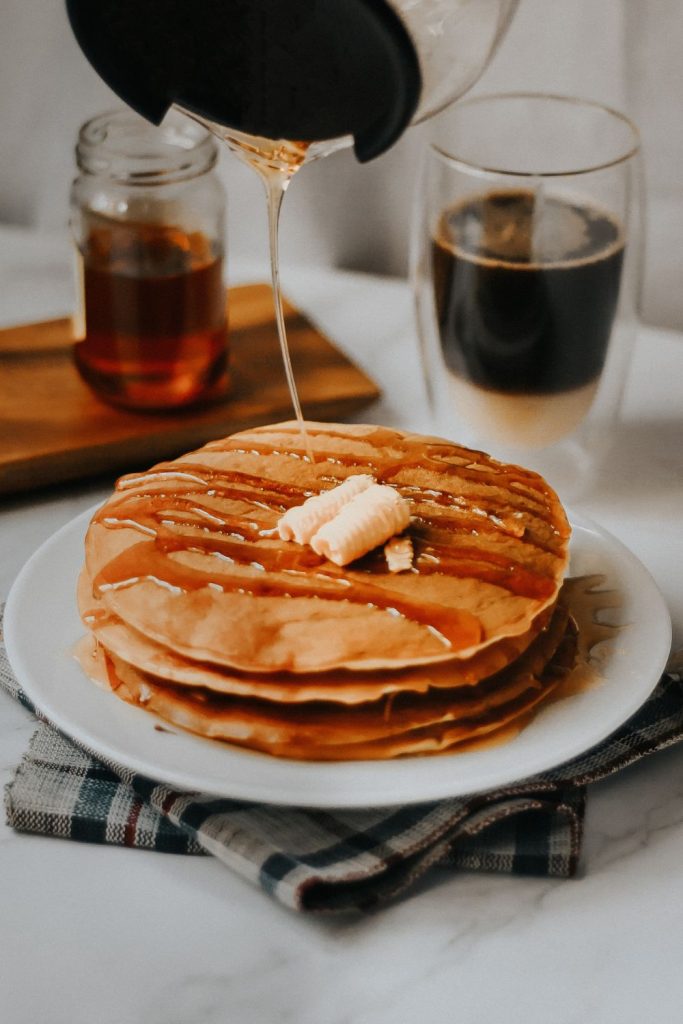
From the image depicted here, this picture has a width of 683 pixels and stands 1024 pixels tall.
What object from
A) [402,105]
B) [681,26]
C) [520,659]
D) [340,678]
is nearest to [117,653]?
[340,678]

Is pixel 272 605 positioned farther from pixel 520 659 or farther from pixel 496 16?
pixel 496 16

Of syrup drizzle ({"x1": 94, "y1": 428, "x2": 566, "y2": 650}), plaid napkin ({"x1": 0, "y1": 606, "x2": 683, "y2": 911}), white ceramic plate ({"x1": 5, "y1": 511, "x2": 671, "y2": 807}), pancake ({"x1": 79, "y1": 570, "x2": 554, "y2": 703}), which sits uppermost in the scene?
syrup drizzle ({"x1": 94, "y1": 428, "x2": 566, "y2": 650})

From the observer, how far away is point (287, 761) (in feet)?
2.89

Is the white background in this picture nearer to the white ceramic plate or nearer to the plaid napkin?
the white ceramic plate

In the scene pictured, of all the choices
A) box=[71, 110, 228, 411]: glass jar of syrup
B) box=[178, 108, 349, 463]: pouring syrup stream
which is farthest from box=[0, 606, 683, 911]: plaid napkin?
box=[71, 110, 228, 411]: glass jar of syrup

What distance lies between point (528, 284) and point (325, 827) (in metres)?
0.66

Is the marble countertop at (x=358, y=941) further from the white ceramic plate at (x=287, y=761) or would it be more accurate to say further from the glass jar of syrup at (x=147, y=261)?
the glass jar of syrup at (x=147, y=261)

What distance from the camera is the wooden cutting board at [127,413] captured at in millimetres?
1375

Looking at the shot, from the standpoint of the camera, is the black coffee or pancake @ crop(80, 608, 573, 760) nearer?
pancake @ crop(80, 608, 573, 760)

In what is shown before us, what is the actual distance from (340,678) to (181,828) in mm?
170

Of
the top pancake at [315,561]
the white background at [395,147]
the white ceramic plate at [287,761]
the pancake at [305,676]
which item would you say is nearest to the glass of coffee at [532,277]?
the white background at [395,147]

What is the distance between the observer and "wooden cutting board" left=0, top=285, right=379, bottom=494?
1375 mm

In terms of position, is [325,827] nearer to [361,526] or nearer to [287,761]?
[287,761]

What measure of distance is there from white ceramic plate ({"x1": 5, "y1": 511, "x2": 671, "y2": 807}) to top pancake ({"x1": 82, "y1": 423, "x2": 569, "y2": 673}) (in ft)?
0.21
